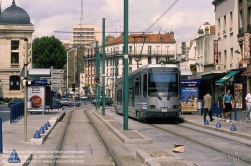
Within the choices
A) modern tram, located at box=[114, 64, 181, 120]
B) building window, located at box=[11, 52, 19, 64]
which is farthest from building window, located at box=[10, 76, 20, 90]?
A: modern tram, located at box=[114, 64, 181, 120]

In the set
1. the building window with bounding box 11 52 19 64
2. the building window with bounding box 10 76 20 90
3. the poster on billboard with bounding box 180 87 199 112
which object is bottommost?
the poster on billboard with bounding box 180 87 199 112

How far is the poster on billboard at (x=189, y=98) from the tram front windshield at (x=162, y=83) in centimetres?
872

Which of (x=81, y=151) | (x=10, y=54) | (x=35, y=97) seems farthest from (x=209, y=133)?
(x=10, y=54)

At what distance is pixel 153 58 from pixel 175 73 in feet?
310

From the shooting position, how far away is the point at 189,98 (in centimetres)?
3909

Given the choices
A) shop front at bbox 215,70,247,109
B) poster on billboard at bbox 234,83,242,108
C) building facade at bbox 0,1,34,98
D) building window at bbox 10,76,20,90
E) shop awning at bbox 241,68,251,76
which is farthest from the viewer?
building window at bbox 10,76,20,90

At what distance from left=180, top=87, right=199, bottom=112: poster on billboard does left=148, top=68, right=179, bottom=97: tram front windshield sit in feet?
28.6

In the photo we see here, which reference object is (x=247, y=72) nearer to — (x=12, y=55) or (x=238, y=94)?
(x=238, y=94)

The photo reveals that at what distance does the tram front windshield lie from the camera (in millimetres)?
30312

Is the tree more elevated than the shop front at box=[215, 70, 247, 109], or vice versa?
the tree

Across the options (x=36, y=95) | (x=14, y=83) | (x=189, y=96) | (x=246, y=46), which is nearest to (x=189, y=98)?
(x=189, y=96)

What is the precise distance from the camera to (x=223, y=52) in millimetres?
54938

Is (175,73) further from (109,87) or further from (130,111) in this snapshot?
(109,87)

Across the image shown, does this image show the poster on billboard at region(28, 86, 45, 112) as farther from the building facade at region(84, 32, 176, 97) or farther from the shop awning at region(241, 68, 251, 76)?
the building facade at region(84, 32, 176, 97)
